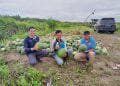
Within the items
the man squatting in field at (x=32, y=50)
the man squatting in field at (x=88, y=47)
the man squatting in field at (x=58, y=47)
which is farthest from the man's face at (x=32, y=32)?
the man squatting in field at (x=88, y=47)

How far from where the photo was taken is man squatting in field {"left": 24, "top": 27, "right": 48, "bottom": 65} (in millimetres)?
7979

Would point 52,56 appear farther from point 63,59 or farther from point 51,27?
point 51,27

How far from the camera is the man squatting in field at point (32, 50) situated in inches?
314

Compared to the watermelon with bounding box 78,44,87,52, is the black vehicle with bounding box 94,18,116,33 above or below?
below

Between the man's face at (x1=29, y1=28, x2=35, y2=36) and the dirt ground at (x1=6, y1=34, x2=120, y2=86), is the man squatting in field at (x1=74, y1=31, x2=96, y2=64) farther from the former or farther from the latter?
the man's face at (x1=29, y1=28, x2=35, y2=36)

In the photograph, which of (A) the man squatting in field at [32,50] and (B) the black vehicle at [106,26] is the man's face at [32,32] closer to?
(A) the man squatting in field at [32,50]

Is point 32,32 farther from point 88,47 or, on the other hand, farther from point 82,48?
point 88,47

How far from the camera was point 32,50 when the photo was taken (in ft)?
26.3

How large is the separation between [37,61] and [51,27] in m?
13.1

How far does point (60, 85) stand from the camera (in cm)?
709

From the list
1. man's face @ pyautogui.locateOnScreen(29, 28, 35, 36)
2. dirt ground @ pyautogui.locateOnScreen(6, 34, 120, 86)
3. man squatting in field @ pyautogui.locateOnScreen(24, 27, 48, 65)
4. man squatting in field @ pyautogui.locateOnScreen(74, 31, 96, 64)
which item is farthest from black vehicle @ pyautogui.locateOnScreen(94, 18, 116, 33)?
man's face @ pyautogui.locateOnScreen(29, 28, 35, 36)

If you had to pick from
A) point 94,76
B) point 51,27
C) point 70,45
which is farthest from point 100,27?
point 94,76

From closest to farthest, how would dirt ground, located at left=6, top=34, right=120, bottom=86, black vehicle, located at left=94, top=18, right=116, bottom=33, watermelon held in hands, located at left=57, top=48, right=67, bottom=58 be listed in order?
dirt ground, located at left=6, top=34, right=120, bottom=86
watermelon held in hands, located at left=57, top=48, right=67, bottom=58
black vehicle, located at left=94, top=18, right=116, bottom=33

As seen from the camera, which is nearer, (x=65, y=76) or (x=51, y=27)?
(x=65, y=76)
